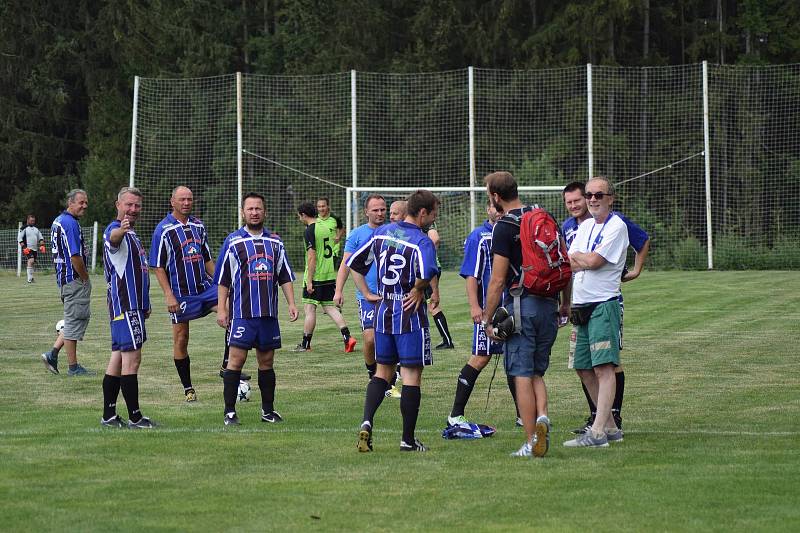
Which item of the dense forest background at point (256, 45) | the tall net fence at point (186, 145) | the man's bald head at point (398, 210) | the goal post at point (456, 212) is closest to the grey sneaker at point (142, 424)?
the man's bald head at point (398, 210)

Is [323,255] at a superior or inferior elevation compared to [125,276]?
superior

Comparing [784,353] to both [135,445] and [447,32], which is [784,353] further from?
[447,32]

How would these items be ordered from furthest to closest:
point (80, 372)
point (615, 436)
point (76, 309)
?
point (80, 372)
point (76, 309)
point (615, 436)

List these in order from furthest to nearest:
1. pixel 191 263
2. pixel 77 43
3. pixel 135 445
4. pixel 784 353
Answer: pixel 77 43 < pixel 784 353 < pixel 191 263 < pixel 135 445

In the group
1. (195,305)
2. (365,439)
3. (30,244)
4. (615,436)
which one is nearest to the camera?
(365,439)

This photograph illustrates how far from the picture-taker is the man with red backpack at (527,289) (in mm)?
8359

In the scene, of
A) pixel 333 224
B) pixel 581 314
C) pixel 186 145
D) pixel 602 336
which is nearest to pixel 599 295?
pixel 581 314

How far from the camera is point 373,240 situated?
9.03m

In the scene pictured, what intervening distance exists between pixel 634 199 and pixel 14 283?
16963 mm

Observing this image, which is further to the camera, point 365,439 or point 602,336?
point 602,336

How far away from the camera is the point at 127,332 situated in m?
9.91

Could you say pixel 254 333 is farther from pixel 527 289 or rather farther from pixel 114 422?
pixel 527 289

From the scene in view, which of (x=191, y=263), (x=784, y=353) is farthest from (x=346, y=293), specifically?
(x=191, y=263)

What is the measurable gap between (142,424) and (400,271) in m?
2.56
